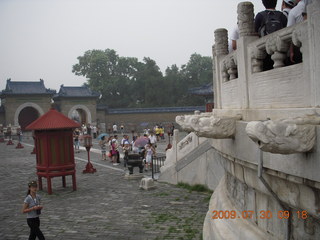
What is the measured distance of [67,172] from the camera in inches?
417

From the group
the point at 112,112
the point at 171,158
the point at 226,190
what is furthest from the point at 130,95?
the point at 226,190

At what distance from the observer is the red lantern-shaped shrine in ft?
34.2

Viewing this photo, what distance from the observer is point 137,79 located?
48.8 meters

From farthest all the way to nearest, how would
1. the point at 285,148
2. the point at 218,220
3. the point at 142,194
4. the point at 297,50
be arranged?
the point at 142,194 < the point at 218,220 < the point at 297,50 < the point at 285,148

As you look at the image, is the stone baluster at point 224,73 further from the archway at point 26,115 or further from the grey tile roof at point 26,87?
the archway at point 26,115

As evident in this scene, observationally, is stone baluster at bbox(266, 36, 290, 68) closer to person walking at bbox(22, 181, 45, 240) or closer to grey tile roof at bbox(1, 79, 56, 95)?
person walking at bbox(22, 181, 45, 240)

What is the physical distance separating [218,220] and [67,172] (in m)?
6.98

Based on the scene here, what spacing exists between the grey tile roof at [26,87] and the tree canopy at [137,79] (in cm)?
1101

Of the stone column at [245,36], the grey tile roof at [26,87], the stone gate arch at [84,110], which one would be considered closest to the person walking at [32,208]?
the stone column at [245,36]

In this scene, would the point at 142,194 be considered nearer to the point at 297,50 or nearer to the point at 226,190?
the point at 226,190

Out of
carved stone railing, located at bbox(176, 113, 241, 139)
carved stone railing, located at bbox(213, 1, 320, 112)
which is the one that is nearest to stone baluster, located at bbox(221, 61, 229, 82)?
carved stone railing, located at bbox(213, 1, 320, 112)
